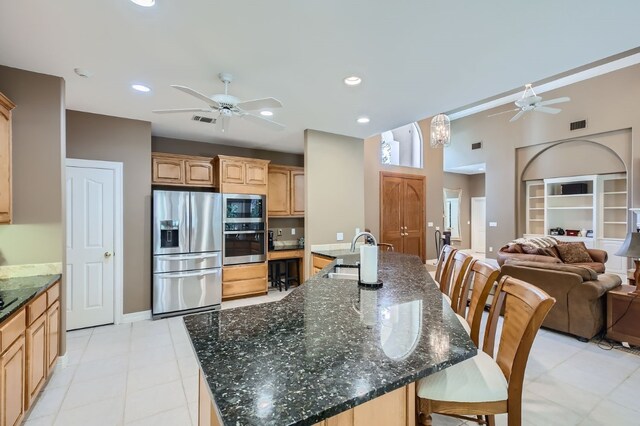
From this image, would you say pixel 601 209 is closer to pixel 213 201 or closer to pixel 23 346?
pixel 213 201

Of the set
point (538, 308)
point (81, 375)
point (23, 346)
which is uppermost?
point (538, 308)

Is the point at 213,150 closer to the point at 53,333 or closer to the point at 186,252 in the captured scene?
the point at 186,252

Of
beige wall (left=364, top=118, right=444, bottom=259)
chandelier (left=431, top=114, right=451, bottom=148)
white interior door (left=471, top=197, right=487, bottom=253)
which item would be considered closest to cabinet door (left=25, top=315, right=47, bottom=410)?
beige wall (left=364, top=118, right=444, bottom=259)

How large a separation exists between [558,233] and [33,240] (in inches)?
386

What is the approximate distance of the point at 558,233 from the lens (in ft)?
24.2

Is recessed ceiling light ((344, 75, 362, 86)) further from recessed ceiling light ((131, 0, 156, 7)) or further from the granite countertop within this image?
the granite countertop

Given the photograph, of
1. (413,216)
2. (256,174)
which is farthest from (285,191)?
(413,216)

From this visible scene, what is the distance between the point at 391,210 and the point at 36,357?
5958 mm

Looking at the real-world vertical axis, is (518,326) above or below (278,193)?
below

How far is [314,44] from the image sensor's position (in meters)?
2.12

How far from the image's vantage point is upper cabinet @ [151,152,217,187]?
436 cm

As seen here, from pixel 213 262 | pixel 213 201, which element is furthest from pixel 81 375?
pixel 213 201

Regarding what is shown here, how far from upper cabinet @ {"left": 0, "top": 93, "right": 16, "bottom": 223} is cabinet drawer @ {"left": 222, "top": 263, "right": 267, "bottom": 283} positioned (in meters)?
2.68

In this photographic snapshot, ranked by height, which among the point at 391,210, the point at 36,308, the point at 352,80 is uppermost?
the point at 352,80
